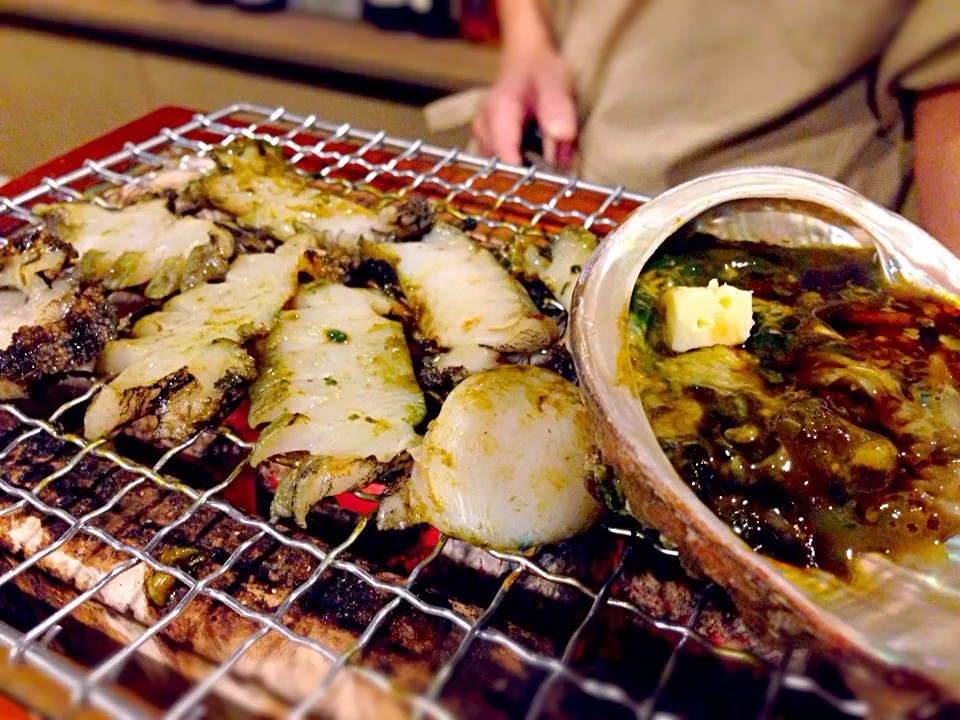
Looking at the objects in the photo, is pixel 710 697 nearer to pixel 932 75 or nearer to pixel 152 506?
pixel 152 506

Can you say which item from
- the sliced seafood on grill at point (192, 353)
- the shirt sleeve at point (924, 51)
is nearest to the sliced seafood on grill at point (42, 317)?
the sliced seafood on grill at point (192, 353)

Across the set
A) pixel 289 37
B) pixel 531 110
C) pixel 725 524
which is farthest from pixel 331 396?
pixel 289 37

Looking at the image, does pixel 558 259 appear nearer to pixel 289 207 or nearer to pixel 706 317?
pixel 706 317

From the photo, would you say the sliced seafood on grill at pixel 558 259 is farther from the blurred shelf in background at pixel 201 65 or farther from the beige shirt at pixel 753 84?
the blurred shelf in background at pixel 201 65

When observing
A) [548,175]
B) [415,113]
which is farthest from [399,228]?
[415,113]

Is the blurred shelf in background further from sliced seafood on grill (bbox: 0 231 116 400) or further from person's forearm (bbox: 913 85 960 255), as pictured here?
sliced seafood on grill (bbox: 0 231 116 400)

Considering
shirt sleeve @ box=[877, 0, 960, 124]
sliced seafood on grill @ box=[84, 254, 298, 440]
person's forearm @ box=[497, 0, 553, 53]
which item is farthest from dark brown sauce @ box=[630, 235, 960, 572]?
person's forearm @ box=[497, 0, 553, 53]
